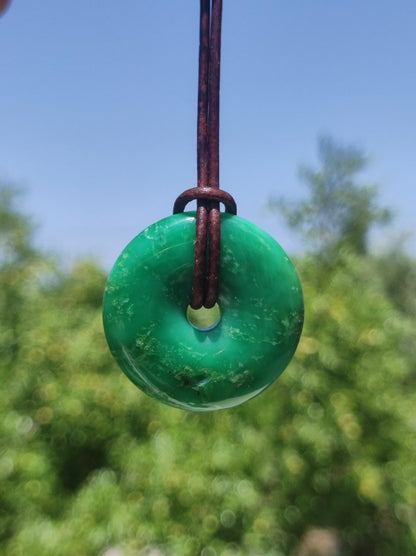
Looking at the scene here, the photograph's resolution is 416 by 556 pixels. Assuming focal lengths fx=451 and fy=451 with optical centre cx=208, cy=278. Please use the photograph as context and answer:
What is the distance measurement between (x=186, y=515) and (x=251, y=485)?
0.37 metres

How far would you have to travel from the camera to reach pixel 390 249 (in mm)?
9930

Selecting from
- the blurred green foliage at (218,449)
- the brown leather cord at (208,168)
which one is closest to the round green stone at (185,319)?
the brown leather cord at (208,168)

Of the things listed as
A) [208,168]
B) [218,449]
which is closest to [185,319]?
[208,168]

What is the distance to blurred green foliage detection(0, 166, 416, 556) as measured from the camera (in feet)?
7.47

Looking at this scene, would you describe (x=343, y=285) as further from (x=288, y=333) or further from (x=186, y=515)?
(x=288, y=333)

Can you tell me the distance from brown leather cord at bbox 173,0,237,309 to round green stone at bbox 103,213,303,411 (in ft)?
0.07

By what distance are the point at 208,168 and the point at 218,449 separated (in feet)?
6.72

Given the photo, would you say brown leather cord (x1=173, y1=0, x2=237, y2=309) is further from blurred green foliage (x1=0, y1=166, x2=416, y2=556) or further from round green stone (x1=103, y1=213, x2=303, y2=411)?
blurred green foliage (x1=0, y1=166, x2=416, y2=556)

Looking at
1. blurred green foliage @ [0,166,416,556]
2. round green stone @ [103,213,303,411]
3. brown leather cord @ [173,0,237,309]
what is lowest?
blurred green foliage @ [0,166,416,556]

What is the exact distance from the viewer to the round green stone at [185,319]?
61 centimetres

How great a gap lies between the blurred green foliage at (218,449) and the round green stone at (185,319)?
187 centimetres

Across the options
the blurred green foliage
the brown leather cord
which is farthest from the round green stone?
the blurred green foliage

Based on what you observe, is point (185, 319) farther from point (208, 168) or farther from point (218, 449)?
point (218, 449)

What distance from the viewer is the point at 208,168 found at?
637mm
